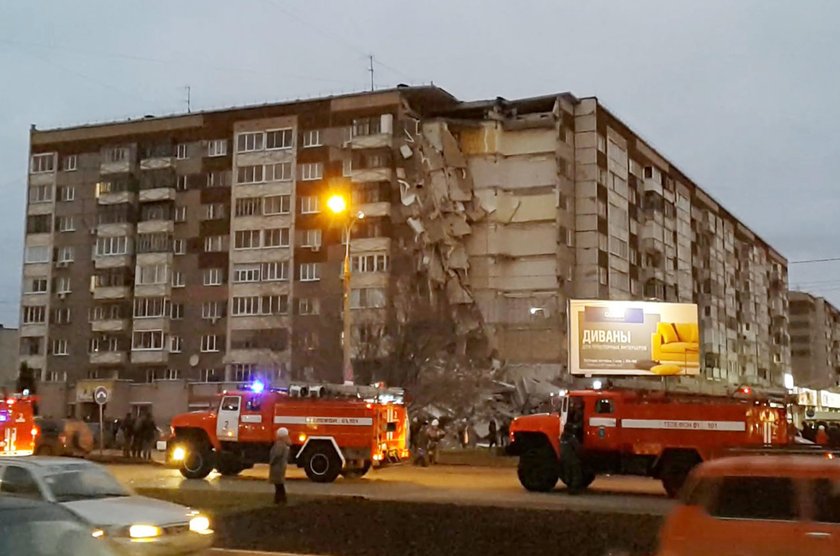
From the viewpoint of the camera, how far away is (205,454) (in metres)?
27.2

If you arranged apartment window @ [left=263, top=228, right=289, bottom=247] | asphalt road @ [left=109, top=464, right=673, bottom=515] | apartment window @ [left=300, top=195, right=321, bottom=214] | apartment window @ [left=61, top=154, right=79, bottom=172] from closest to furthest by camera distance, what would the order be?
asphalt road @ [left=109, top=464, right=673, bottom=515], apartment window @ [left=300, top=195, right=321, bottom=214], apartment window @ [left=263, top=228, right=289, bottom=247], apartment window @ [left=61, top=154, right=79, bottom=172]

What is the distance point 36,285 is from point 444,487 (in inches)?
2534

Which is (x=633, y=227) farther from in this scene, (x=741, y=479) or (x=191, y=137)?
(x=741, y=479)

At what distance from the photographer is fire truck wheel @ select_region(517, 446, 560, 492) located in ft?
80.8

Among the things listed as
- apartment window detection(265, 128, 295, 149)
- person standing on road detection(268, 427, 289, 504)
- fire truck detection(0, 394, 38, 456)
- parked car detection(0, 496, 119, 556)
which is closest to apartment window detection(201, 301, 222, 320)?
apartment window detection(265, 128, 295, 149)

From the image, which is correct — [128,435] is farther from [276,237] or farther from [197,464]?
[276,237]

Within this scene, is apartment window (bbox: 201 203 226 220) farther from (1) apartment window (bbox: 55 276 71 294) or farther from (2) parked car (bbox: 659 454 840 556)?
(2) parked car (bbox: 659 454 840 556)

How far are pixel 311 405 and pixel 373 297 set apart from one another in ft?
134

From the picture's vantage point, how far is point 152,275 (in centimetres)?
7600

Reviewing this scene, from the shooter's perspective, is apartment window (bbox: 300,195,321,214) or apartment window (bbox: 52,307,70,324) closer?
Result: apartment window (bbox: 300,195,321,214)

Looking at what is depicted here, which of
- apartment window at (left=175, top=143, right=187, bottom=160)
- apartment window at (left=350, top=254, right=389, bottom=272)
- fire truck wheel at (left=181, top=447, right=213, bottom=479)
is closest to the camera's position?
fire truck wheel at (left=181, top=447, right=213, bottom=479)

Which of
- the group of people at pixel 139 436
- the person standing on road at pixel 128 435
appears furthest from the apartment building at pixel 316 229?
the group of people at pixel 139 436

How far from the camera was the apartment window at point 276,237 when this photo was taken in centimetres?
7250

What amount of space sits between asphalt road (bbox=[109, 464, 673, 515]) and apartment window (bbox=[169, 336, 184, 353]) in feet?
138
